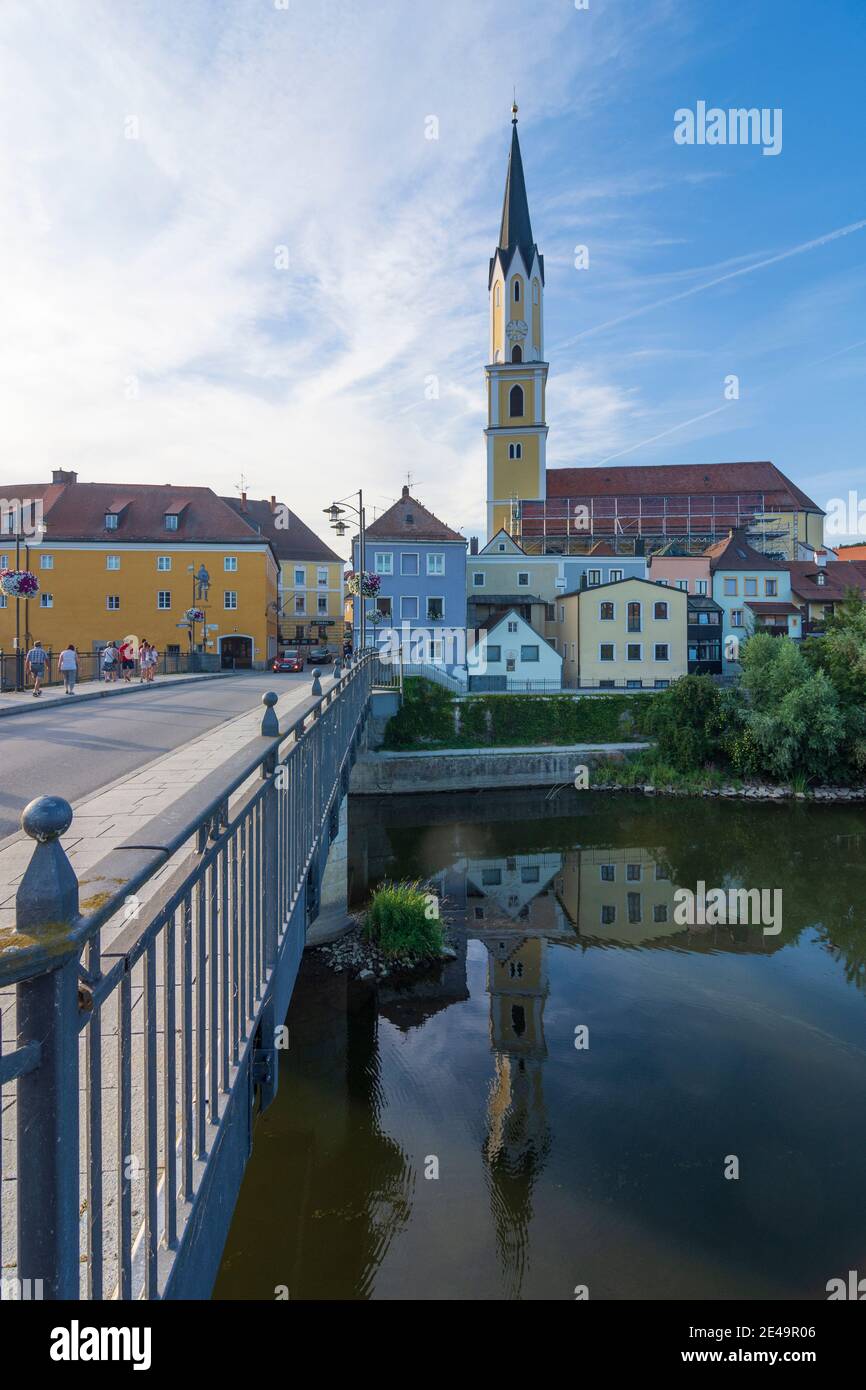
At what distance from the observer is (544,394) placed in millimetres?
71500

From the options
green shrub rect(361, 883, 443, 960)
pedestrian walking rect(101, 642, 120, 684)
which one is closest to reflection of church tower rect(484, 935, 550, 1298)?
green shrub rect(361, 883, 443, 960)

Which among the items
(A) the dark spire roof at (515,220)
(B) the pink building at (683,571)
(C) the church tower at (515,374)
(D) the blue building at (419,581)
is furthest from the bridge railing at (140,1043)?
(A) the dark spire roof at (515,220)

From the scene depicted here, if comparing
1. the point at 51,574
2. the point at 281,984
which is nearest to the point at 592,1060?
the point at 281,984

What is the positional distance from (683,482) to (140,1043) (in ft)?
259

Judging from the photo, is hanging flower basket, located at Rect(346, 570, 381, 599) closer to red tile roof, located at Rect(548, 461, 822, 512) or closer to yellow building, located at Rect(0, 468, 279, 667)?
yellow building, located at Rect(0, 468, 279, 667)

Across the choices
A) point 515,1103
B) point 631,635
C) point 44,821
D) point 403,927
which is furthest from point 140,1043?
point 631,635

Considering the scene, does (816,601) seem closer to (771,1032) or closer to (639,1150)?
(771,1032)

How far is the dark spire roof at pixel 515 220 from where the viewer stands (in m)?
70.7

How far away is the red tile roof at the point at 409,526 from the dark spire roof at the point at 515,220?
32.4 meters

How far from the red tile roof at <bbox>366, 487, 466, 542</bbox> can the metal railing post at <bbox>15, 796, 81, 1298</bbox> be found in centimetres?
4955

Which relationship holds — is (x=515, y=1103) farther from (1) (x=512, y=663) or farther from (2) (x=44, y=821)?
(1) (x=512, y=663)

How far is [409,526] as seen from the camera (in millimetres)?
50750

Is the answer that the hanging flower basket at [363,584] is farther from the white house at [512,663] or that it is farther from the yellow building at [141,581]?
the yellow building at [141,581]
